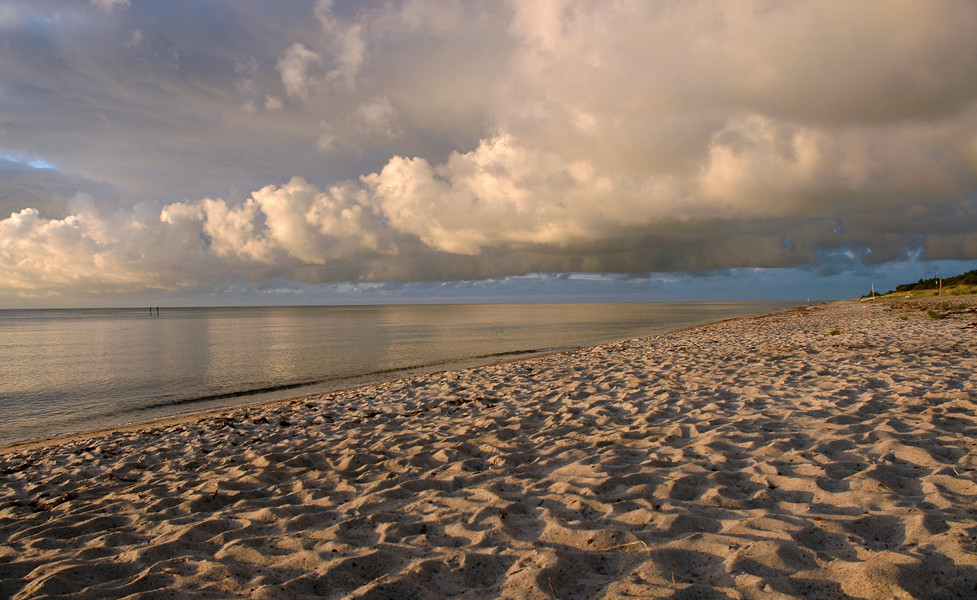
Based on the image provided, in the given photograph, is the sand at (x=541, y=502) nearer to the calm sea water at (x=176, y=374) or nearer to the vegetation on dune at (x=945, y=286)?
the calm sea water at (x=176, y=374)

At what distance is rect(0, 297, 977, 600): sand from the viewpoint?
3.73 metres

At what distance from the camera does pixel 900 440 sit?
6152 millimetres

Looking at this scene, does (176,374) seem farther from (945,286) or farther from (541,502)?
(945,286)

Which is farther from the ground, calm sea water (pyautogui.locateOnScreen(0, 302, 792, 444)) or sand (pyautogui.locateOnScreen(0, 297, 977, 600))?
sand (pyautogui.locateOnScreen(0, 297, 977, 600))

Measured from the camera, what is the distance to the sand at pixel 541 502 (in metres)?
3.73

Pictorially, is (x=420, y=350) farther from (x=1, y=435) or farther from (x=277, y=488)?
(x=277, y=488)

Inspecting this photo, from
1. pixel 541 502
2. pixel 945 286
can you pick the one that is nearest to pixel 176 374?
pixel 541 502

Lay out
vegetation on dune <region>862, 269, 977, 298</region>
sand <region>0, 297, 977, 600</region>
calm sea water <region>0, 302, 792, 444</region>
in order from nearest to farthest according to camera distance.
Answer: sand <region>0, 297, 977, 600</region>, calm sea water <region>0, 302, 792, 444</region>, vegetation on dune <region>862, 269, 977, 298</region>

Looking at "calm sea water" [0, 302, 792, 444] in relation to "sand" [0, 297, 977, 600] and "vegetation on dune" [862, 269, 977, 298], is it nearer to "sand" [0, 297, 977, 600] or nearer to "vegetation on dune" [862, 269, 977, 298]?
"sand" [0, 297, 977, 600]

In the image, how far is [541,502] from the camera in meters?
5.17

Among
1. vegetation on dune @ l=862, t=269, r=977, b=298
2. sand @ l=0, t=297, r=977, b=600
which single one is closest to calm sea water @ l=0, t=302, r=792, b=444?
sand @ l=0, t=297, r=977, b=600

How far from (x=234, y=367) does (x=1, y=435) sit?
1226 centimetres

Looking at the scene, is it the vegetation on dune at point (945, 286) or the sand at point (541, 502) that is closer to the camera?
the sand at point (541, 502)

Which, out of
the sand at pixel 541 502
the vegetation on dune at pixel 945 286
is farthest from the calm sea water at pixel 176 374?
the vegetation on dune at pixel 945 286
